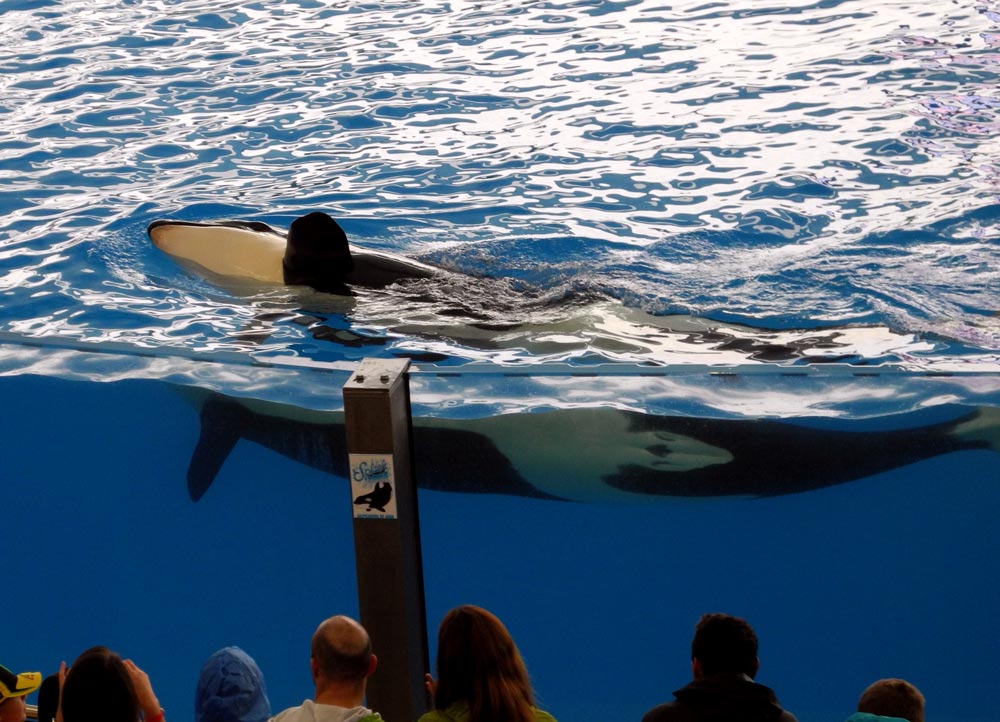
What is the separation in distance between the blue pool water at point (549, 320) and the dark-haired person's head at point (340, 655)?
1.21 metres

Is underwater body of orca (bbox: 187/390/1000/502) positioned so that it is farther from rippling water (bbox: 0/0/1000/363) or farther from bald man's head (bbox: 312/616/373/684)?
rippling water (bbox: 0/0/1000/363)

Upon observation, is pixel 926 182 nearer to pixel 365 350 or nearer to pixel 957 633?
pixel 365 350

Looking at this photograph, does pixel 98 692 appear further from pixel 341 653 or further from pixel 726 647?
pixel 726 647

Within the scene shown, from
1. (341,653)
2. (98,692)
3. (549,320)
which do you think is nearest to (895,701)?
(341,653)

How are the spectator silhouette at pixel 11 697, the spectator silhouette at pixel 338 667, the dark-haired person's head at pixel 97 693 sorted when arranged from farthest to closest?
the spectator silhouette at pixel 11 697, the spectator silhouette at pixel 338 667, the dark-haired person's head at pixel 97 693

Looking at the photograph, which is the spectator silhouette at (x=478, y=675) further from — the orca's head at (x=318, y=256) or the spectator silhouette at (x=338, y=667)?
the orca's head at (x=318, y=256)

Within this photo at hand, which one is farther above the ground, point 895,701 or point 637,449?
point 637,449

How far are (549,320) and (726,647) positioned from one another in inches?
173

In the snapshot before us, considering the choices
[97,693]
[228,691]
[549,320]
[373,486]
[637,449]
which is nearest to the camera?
[97,693]

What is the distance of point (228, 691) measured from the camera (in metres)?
3.24

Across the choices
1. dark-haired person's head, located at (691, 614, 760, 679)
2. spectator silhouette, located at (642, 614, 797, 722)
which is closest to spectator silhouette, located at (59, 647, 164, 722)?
spectator silhouette, located at (642, 614, 797, 722)

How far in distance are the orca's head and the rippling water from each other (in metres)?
0.17

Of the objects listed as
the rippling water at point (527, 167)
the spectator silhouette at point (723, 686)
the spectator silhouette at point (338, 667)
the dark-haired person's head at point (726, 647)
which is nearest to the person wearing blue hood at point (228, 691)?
the spectator silhouette at point (338, 667)

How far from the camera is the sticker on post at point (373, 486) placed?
3725mm
